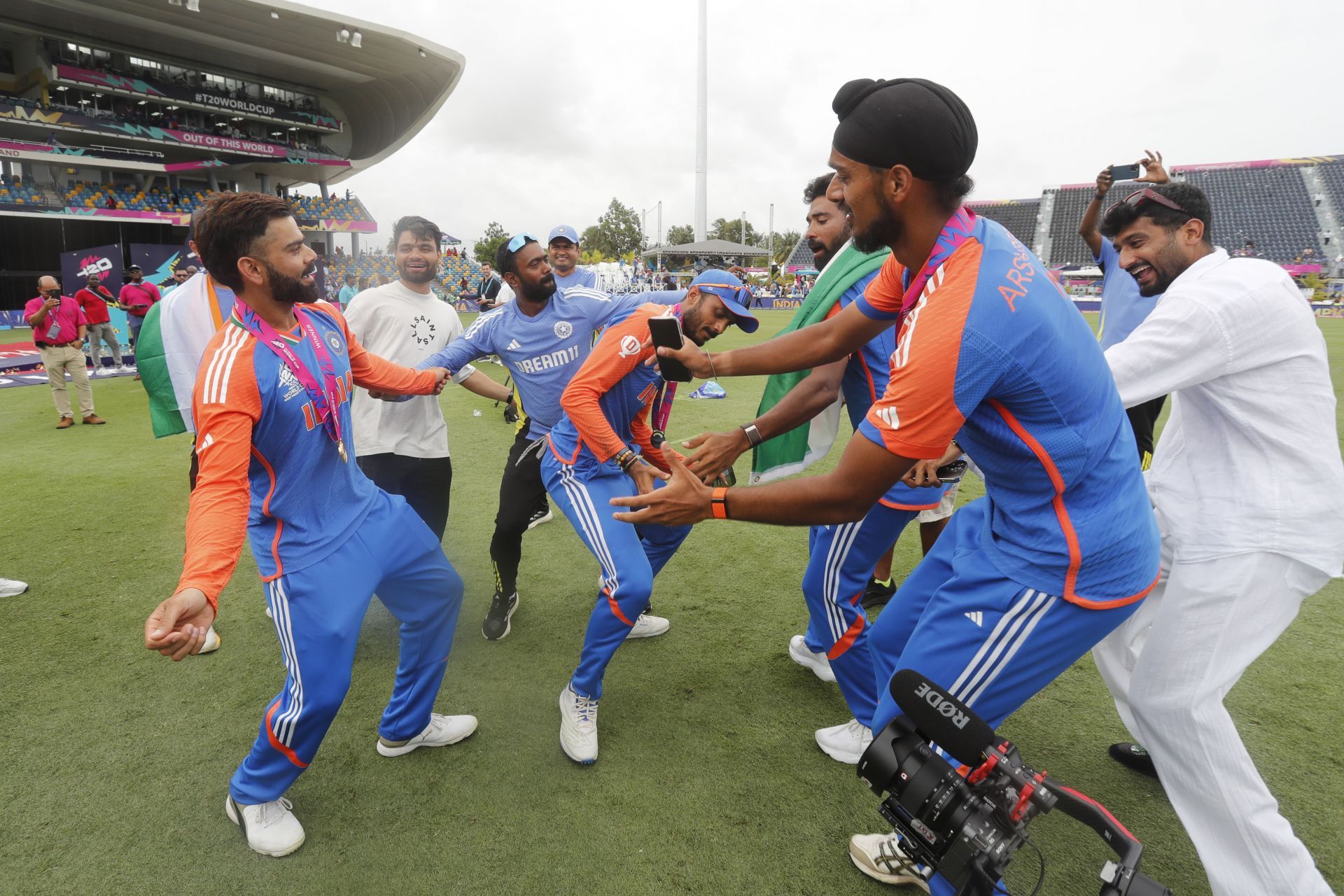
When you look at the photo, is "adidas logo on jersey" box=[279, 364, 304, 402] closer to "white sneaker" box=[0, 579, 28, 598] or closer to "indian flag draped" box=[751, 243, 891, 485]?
"indian flag draped" box=[751, 243, 891, 485]

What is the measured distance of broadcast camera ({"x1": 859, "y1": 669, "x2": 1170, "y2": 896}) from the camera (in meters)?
1.28

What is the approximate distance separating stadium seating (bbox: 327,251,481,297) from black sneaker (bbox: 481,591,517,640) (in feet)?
119

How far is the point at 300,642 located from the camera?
2455mm

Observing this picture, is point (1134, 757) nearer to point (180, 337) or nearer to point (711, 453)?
point (711, 453)

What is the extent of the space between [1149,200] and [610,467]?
2477 millimetres

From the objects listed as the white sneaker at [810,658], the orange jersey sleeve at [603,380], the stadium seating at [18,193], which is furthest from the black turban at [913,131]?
the stadium seating at [18,193]

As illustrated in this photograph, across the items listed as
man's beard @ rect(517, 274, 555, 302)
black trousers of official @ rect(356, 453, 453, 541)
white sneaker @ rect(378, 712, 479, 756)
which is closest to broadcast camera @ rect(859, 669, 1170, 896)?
white sneaker @ rect(378, 712, 479, 756)

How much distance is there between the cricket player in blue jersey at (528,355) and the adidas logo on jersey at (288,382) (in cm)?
151

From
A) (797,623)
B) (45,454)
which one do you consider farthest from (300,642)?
(45,454)

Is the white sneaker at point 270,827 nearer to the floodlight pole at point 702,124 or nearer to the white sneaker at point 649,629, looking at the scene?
the white sneaker at point 649,629

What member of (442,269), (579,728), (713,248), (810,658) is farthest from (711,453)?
(713,248)

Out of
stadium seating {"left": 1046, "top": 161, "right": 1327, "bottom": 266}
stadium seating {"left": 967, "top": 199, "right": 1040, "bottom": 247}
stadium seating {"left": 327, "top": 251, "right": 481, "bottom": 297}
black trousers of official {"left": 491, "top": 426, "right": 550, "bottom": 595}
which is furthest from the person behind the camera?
stadium seating {"left": 967, "top": 199, "right": 1040, "bottom": 247}

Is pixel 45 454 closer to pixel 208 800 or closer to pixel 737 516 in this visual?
pixel 208 800

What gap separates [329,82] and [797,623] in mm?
47907
